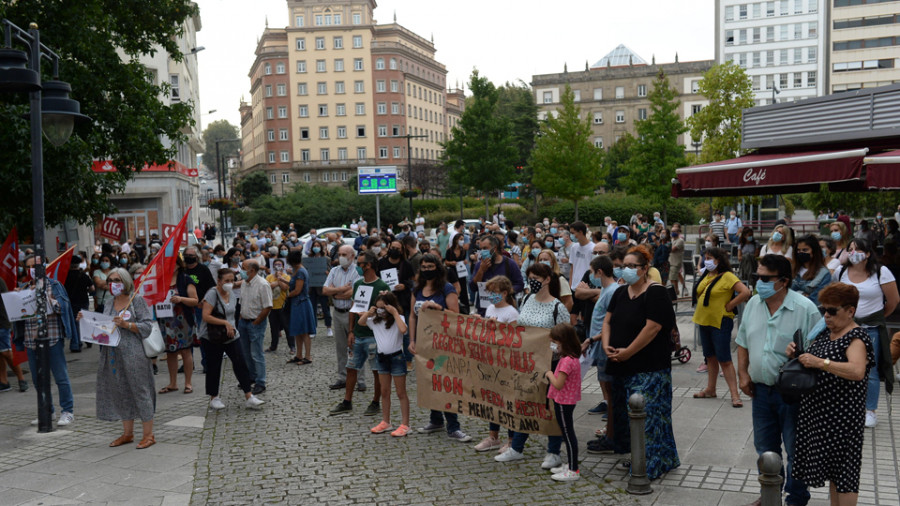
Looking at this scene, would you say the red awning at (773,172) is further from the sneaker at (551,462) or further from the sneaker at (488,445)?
the sneaker at (488,445)

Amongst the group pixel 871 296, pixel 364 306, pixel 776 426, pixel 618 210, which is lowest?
pixel 776 426

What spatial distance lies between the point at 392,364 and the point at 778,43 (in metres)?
92.8

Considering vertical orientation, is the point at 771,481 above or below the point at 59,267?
below

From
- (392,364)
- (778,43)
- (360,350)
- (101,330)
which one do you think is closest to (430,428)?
(392,364)

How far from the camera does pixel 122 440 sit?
27.2 feet

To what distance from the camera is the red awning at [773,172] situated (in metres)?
9.62

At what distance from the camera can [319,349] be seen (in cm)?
1397

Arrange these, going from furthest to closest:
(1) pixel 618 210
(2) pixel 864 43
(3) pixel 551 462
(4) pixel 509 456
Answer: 1. (2) pixel 864 43
2. (1) pixel 618 210
3. (4) pixel 509 456
4. (3) pixel 551 462

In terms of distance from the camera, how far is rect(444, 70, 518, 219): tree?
53.9m

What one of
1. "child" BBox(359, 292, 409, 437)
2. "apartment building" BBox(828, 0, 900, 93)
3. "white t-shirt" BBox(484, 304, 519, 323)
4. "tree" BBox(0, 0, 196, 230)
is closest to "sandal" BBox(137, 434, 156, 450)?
"child" BBox(359, 292, 409, 437)

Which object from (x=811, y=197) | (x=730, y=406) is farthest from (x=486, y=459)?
(x=811, y=197)

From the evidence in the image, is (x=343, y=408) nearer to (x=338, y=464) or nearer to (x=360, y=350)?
→ (x=360, y=350)

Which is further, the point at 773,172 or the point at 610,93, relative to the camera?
the point at 610,93

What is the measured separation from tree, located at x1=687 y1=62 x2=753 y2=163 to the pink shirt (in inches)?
1252
